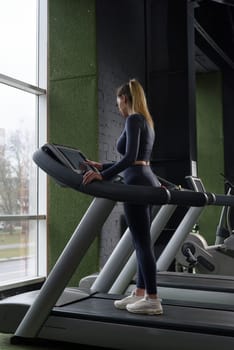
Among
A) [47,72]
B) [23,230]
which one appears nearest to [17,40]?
[47,72]

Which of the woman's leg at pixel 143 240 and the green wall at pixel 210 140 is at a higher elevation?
the green wall at pixel 210 140

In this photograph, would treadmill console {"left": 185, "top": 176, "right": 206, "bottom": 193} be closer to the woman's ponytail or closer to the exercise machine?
the exercise machine

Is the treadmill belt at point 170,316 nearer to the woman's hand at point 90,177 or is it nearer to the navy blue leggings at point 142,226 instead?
the navy blue leggings at point 142,226

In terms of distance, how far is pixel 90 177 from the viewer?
2.39 meters

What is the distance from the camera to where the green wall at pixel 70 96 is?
522 cm

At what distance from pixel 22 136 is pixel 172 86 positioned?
2.15m

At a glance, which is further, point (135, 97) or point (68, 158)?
point (135, 97)

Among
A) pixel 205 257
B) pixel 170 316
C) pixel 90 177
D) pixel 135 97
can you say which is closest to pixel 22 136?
pixel 205 257

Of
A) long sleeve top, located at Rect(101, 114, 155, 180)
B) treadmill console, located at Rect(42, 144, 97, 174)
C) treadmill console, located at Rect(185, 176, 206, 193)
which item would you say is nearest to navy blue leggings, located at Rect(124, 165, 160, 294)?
long sleeve top, located at Rect(101, 114, 155, 180)

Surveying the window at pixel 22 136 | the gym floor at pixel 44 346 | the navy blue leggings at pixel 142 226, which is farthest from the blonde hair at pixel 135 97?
the window at pixel 22 136

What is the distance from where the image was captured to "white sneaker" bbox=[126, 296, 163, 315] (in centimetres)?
266

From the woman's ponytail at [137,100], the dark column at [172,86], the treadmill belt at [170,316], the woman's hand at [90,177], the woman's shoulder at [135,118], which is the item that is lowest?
the treadmill belt at [170,316]

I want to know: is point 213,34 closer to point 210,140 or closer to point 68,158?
point 210,140

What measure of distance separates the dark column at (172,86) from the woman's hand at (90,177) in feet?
11.7
